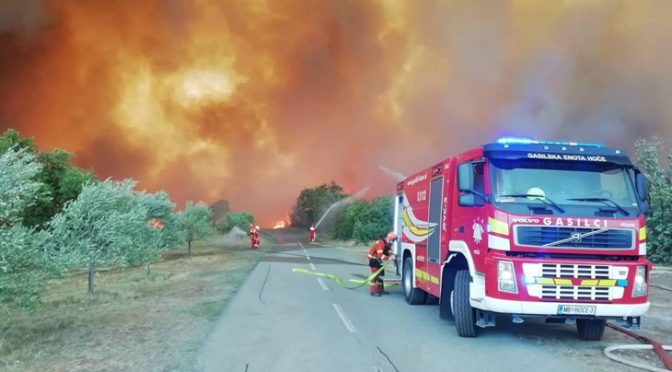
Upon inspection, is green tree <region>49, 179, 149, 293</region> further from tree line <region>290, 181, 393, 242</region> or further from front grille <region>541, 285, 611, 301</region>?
tree line <region>290, 181, 393, 242</region>

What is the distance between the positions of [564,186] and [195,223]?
108ft

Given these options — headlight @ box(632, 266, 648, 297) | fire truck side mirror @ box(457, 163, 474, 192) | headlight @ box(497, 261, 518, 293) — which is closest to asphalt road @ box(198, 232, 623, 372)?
A: headlight @ box(497, 261, 518, 293)

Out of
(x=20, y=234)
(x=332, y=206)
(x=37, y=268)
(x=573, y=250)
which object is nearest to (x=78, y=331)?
(x=37, y=268)

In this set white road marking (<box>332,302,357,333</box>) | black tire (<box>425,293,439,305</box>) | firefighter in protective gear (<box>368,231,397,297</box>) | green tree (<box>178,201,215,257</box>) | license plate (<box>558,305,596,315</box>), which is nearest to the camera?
license plate (<box>558,305,596,315</box>)

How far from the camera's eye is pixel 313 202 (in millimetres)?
104438

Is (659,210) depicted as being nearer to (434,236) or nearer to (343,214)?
(434,236)

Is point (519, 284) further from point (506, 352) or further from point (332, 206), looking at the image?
point (332, 206)

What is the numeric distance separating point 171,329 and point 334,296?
17.8 ft

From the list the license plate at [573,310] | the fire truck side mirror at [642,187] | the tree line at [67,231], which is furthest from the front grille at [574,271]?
the tree line at [67,231]

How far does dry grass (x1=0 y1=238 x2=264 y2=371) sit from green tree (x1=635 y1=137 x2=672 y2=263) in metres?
23.1

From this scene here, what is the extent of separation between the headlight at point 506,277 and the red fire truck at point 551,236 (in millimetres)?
15

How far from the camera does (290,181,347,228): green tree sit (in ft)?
335

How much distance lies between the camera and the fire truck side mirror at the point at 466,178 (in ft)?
28.4

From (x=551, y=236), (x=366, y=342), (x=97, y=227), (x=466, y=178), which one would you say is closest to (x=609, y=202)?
(x=551, y=236)
